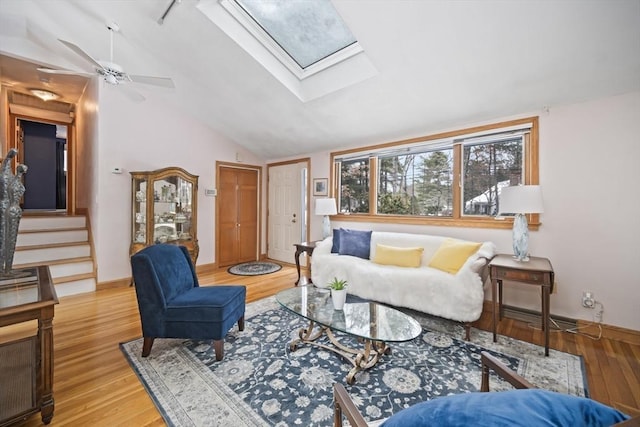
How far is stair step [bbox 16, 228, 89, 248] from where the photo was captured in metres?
3.81

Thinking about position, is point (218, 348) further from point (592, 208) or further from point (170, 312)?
point (592, 208)

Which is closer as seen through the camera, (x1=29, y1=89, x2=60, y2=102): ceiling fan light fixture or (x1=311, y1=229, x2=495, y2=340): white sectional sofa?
(x1=311, y1=229, x2=495, y2=340): white sectional sofa

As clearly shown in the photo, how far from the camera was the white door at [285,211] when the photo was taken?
5207mm

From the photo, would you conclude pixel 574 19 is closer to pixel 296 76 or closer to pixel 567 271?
pixel 567 271

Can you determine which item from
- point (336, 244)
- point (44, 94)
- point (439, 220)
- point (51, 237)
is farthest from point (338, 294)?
point (44, 94)

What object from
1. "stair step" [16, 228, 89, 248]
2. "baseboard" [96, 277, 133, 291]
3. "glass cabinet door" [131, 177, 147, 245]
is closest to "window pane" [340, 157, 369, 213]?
"glass cabinet door" [131, 177, 147, 245]

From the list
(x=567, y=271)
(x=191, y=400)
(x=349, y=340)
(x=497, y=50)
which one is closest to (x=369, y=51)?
(x=497, y=50)

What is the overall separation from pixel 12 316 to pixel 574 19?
389 centimetres

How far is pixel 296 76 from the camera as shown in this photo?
11.1 ft

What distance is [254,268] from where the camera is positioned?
195 inches

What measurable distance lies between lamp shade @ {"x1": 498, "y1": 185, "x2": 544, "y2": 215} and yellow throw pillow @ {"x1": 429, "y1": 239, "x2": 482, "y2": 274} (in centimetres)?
52

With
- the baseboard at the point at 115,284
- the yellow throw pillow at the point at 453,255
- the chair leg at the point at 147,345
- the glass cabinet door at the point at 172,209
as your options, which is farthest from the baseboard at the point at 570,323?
the baseboard at the point at 115,284

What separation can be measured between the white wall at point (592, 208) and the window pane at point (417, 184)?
0.98 metres

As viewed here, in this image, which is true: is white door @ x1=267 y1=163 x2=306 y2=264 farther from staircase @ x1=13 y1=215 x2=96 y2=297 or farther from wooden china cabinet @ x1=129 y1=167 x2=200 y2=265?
staircase @ x1=13 y1=215 x2=96 y2=297
